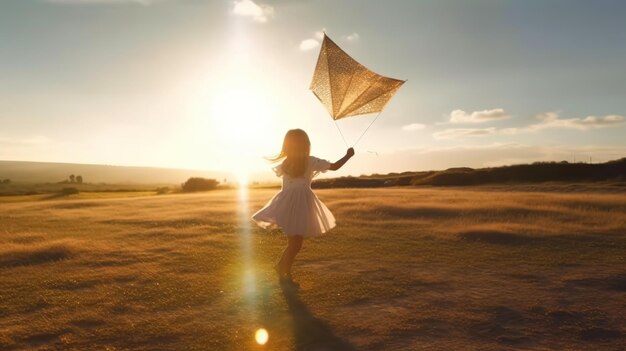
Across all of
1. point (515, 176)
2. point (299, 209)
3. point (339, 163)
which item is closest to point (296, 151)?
point (339, 163)

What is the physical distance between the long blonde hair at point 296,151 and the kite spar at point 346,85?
8.19ft

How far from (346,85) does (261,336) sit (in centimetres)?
734

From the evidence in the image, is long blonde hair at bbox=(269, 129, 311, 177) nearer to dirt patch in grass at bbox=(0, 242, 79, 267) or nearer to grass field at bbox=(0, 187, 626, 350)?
grass field at bbox=(0, 187, 626, 350)

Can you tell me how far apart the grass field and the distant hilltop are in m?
35.8

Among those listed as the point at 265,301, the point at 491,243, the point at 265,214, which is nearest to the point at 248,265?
the point at 265,214

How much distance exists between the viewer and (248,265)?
10.1 meters

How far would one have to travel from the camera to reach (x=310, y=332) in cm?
583

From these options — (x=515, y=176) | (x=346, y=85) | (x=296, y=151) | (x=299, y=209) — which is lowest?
(x=299, y=209)

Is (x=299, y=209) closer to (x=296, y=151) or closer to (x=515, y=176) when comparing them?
(x=296, y=151)

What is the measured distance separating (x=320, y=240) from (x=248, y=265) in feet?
11.4

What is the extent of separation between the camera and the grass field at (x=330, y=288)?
5711mm

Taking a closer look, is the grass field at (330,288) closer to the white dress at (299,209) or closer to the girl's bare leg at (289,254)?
the girl's bare leg at (289,254)

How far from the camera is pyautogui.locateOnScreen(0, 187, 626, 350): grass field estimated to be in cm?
571

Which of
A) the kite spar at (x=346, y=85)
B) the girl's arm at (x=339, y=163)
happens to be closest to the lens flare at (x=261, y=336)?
the girl's arm at (x=339, y=163)
